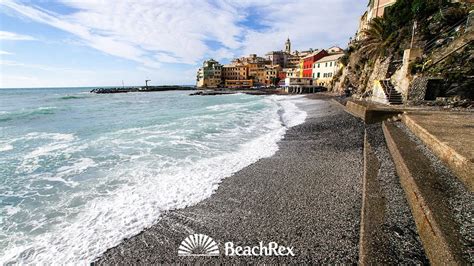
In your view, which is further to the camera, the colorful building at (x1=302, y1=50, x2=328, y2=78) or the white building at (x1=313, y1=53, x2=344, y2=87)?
the colorful building at (x1=302, y1=50, x2=328, y2=78)

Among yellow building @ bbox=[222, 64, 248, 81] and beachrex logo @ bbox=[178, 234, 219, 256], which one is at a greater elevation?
yellow building @ bbox=[222, 64, 248, 81]

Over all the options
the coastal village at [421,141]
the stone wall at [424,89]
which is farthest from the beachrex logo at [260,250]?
the stone wall at [424,89]

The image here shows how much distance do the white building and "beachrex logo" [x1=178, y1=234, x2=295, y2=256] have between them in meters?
49.9

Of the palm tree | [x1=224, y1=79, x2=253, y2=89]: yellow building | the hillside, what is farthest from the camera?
[x1=224, y1=79, x2=253, y2=89]: yellow building

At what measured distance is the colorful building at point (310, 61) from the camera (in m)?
56.6

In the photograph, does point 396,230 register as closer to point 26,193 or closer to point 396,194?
point 396,194

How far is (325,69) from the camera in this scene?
51656 mm

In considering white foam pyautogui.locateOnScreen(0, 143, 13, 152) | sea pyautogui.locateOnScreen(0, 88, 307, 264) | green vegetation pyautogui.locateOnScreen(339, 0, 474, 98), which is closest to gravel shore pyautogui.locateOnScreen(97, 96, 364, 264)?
sea pyautogui.locateOnScreen(0, 88, 307, 264)

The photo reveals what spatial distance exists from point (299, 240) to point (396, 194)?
2155 millimetres

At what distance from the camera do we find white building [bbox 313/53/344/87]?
157 ft

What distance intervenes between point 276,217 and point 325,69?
54194 mm

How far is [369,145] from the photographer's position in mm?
7523

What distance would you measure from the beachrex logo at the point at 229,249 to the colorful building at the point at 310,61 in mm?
59160

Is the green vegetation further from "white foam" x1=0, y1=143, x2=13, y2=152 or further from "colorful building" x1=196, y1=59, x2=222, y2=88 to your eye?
"colorful building" x1=196, y1=59, x2=222, y2=88
